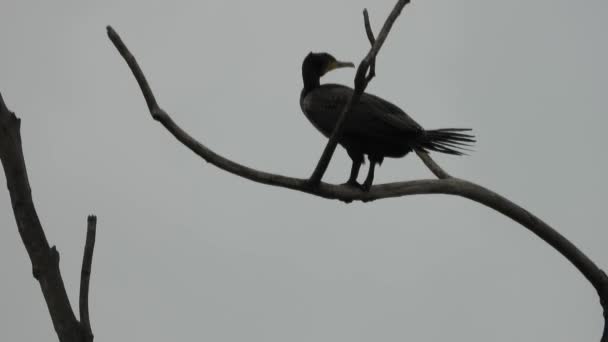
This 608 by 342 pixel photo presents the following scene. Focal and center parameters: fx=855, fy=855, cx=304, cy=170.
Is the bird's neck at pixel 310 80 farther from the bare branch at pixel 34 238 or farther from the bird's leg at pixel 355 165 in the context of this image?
the bare branch at pixel 34 238

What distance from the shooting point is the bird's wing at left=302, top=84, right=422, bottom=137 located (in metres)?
5.29

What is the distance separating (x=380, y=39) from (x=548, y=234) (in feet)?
6.04

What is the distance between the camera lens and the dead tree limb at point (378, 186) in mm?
3562

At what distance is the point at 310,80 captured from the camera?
6.39 meters

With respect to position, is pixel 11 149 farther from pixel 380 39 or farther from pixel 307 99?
pixel 307 99

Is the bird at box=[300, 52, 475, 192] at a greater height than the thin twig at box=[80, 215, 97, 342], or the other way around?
the bird at box=[300, 52, 475, 192]

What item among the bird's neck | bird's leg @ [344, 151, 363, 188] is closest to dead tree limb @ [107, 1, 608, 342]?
bird's leg @ [344, 151, 363, 188]

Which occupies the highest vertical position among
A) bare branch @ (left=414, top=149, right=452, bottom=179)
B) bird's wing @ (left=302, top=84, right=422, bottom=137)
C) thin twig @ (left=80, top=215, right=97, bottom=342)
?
bird's wing @ (left=302, top=84, right=422, bottom=137)

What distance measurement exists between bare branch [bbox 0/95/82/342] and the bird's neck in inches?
142

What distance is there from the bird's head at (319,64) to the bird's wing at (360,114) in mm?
422

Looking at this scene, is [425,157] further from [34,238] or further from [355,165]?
[34,238]

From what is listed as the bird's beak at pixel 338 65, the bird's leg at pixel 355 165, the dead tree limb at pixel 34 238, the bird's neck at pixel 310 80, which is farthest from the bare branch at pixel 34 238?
the bird's beak at pixel 338 65

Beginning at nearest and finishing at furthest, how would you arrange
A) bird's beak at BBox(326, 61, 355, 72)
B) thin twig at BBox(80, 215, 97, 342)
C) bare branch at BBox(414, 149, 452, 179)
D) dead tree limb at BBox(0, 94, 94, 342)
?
1. dead tree limb at BBox(0, 94, 94, 342)
2. thin twig at BBox(80, 215, 97, 342)
3. bare branch at BBox(414, 149, 452, 179)
4. bird's beak at BBox(326, 61, 355, 72)

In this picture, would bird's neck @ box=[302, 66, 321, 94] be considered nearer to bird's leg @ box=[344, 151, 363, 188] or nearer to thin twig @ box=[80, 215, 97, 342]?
bird's leg @ box=[344, 151, 363, 188]
